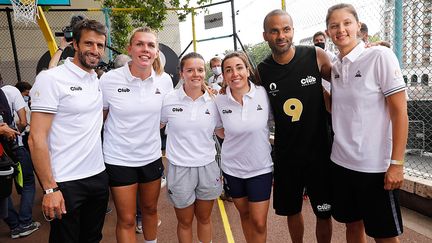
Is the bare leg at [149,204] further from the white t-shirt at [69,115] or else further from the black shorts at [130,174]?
the white t-shirt at [69,115]

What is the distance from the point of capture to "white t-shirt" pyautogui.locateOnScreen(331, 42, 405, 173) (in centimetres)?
218

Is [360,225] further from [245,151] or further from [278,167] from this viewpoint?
[245,151]

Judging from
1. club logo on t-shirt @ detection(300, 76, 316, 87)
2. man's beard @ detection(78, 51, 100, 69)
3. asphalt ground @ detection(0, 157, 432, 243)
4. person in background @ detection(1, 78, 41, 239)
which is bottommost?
asphalt ground @ detection(0, 157, 432, 243)

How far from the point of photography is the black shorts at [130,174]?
2.67 metres

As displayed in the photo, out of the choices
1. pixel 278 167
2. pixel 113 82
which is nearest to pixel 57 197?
pixel 113 82

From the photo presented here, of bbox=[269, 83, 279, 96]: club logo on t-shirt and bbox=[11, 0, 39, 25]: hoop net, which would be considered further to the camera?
bbox=[11, 0, 39, 25]: hoop net

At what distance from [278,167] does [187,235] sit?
106cm

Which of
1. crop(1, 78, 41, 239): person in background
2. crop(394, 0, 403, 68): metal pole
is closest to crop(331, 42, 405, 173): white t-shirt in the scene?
crop(394, 0, 403, 68): metal pole

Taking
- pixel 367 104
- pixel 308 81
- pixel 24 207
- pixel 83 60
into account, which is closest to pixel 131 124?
pixel 83 60

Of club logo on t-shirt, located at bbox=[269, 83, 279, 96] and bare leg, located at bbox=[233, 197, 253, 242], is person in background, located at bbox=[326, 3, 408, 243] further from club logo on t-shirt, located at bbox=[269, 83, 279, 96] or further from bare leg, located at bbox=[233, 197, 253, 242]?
bare leg, located at bbox=[233, 197, 253, 242]

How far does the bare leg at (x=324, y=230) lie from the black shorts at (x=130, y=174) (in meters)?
1.59

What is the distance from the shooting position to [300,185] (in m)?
2.77

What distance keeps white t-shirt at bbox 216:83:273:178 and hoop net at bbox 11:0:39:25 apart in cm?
420

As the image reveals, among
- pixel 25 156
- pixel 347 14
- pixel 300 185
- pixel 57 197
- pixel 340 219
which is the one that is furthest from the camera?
pixel 25 156
